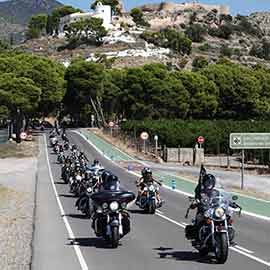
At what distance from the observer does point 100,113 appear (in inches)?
4080

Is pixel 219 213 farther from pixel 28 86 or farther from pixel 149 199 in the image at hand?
pixel 28 86

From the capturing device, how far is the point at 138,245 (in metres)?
15.3

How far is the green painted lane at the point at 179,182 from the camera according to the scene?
2503cm

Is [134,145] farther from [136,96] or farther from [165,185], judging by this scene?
[165,185]

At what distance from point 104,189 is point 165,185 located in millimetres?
20800

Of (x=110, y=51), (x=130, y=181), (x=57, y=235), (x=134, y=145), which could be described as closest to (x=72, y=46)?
(x=110, y=51)

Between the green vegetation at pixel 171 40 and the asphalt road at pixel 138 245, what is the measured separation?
505ft

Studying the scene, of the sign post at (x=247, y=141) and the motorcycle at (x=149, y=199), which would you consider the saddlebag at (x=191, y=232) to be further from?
the sign post at (x=247, y=141)

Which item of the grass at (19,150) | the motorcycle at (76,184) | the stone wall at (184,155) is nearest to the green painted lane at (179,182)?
the stone wall at (184,155)

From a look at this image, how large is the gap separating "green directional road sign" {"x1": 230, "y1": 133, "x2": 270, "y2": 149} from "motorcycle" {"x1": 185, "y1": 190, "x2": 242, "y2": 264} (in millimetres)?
24353

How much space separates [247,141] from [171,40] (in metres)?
144

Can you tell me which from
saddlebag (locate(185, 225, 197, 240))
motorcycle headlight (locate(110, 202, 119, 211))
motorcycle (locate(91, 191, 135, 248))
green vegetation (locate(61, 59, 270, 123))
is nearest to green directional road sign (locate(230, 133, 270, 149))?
motorcycle (locate(91, 191, 135, 248))

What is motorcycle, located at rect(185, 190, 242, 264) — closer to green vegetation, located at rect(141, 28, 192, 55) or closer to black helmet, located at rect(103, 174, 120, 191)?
black helmet, located at rect(103, 174, 120, 191)

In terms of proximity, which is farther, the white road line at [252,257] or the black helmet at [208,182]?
the black helmet at [208,182]
